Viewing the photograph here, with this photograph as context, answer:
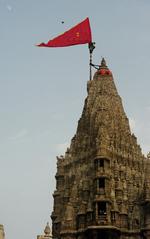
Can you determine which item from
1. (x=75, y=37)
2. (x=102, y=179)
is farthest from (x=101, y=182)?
(x=75, y=37)

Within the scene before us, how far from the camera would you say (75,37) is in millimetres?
64188

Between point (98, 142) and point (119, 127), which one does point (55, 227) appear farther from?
point (119, 127)

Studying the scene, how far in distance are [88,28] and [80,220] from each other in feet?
81.9

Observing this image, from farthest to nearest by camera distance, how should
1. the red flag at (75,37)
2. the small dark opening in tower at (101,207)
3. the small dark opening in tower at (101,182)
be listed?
the red flag at (75,37), the small dark opening in tower at (101,182), the small dark opening in tower at (101,207)

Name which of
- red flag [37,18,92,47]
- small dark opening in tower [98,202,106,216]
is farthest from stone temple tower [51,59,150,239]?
red flag [37,18,92,47]

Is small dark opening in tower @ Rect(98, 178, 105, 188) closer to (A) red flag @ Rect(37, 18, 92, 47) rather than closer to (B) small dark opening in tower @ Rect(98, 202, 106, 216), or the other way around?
(B) small dark opening in tower @ Rect(98, 202, 106, 216)

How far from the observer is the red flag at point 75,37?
61688 millimetres

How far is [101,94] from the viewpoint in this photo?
68.9 metres

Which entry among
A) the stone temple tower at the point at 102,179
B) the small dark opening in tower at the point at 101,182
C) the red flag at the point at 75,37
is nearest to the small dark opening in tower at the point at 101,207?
the stone temple tower at the point at 102,179

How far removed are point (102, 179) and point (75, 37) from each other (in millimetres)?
18709

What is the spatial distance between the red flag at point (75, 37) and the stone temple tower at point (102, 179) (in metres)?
8.38

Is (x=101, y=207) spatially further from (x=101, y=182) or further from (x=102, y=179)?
(x=102, y=179)

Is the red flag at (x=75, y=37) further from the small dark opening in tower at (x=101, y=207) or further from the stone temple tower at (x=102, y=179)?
the small dark opening in tower at (x=101, y=207)

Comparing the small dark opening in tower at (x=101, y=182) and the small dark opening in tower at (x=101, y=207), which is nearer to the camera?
the small dark opening in tower at (x=101, y=207)
